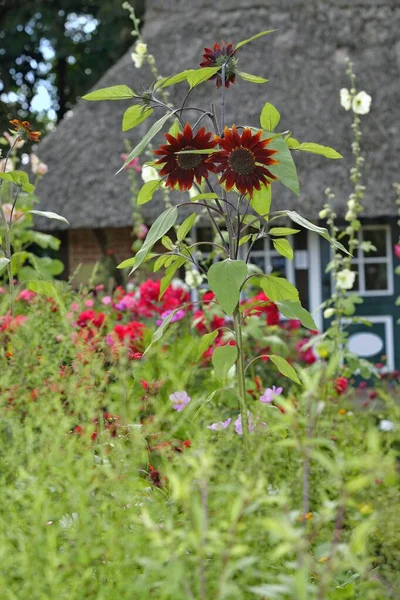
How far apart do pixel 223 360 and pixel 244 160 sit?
1.35ft

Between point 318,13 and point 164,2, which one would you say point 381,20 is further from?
point 164,2

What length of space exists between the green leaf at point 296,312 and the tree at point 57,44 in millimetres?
10990

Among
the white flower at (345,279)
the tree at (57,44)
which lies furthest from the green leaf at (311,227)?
the tree at (57,44)

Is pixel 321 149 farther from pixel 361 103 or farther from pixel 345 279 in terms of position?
pixel 361 103

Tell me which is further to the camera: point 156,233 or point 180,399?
point 180,399

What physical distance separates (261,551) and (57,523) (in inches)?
10.9

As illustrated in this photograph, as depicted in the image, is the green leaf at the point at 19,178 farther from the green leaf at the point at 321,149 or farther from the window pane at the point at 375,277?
the window pane at the point at 375,277

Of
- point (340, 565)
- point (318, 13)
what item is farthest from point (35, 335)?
point (318, 13)

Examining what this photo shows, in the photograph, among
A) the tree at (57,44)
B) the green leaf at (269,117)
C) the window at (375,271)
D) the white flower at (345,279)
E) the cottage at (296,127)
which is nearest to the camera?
the green leaf at (269,117)

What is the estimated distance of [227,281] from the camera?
154 cm

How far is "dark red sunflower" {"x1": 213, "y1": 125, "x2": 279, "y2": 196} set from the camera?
60.2 inches

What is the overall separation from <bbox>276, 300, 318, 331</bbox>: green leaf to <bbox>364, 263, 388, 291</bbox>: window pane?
6.44 m

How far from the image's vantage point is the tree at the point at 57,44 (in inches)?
492

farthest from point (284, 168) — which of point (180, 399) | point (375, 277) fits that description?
point (375, 277)
